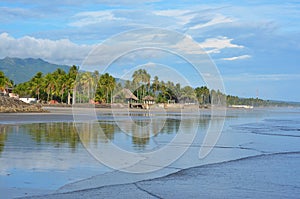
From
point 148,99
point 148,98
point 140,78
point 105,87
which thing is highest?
point 140,78

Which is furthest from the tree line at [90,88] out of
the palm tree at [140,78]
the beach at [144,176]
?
the beach at [144,176]

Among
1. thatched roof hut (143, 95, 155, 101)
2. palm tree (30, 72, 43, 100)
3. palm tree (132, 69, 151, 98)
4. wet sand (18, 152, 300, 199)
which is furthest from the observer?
palm tree (30, 72, 43, 100)

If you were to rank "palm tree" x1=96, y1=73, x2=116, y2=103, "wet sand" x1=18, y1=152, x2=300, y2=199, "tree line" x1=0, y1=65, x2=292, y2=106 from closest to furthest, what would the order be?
1. "wet sand" x1=18, y1=152, x2=300, y2=199
2. "tree line" x1=0, y1=65, x2=292, y2=106
3. "palm tree" x1=96, y1=73, x2=116, y2=103

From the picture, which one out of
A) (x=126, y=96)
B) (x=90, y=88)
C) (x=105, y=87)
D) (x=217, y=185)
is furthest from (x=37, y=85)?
(x=217, y=185)

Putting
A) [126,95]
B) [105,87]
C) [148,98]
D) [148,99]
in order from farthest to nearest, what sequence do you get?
[105,87]
[148,98]
[148,99]
[126,95]

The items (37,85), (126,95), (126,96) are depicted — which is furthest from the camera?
(37,85)

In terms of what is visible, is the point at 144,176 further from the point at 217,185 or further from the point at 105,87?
the point at 105,87

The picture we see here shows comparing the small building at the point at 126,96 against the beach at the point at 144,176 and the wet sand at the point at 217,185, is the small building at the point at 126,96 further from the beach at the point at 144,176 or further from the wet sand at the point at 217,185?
the wet sand at the point at 217,185

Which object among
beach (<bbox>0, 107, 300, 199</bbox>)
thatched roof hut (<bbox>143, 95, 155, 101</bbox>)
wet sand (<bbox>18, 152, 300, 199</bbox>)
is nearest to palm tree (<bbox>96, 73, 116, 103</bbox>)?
thatched roof hut (<bbox>143, 95, 155, 101</bbox>)

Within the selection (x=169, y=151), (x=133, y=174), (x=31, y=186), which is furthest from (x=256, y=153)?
(x=31, y=186)

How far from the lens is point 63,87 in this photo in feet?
383

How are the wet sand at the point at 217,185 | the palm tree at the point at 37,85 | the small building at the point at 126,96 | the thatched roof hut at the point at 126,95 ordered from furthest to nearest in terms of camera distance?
1. the palm tree at the point at 37,85
2. the small building at the point at 126,96
3. the thatched roof hut at the point at 126,95
4. the wet sand at the point at 217,185

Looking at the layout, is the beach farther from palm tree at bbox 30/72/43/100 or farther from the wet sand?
palm tree at bbox 30/72/43/100

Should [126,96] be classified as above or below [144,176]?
above
